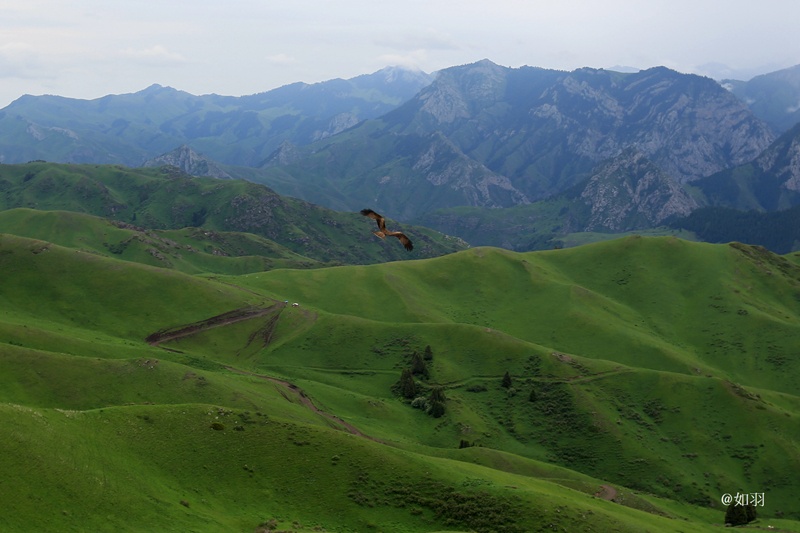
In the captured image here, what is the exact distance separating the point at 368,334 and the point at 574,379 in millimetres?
56683

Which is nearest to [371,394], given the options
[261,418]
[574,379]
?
[574,379]

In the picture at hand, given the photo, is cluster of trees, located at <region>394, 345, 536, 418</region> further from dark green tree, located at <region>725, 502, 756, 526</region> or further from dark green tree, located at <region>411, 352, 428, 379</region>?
dark green tree, located at <region>725, 502, 756, 526</region>

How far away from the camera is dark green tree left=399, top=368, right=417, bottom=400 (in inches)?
6161

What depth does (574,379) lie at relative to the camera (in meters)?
164

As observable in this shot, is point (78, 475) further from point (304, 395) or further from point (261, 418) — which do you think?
point (304, 395)

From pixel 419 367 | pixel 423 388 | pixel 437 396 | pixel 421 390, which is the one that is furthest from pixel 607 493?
pixel 419 367

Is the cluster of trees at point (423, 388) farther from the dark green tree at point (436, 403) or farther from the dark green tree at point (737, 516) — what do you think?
the dark green tree at point (737, 516)

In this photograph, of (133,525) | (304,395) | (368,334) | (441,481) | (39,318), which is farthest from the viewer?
(368,334)

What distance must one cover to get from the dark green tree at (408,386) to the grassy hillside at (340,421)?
1.82 meters

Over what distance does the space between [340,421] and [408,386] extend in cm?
3266

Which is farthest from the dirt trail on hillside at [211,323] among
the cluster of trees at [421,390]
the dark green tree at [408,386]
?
the dark green tree at [408,386]

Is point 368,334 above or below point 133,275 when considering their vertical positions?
below

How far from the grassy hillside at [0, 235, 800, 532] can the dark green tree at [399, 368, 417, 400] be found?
1.82 metres

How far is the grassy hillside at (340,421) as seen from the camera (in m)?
71.7
